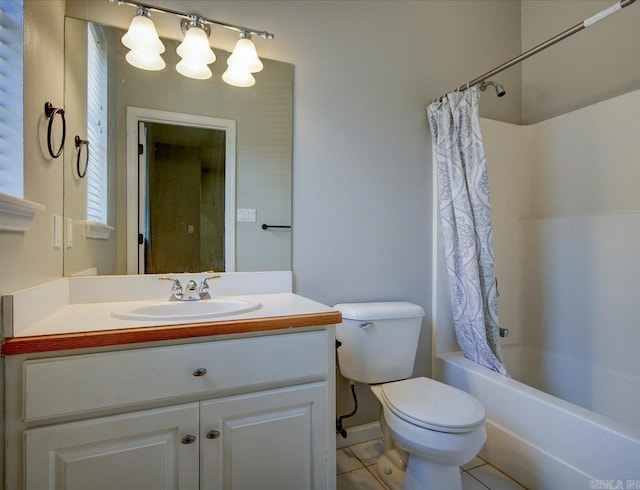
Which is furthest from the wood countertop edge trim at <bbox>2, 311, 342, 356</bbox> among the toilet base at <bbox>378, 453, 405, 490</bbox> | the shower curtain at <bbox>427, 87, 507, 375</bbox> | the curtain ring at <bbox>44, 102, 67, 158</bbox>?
the shower curtain at <bbox>427, 87, 507, 375</bbox>

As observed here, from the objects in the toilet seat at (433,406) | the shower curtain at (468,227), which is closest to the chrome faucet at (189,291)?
the toilet seat at (433,406)

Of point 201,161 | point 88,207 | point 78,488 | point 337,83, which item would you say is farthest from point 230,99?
point 78,488

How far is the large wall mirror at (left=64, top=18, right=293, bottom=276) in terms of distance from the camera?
4.32 ft

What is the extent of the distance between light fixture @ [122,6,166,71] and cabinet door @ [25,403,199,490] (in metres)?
1.32

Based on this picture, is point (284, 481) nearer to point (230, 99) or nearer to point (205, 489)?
point (205, 489)

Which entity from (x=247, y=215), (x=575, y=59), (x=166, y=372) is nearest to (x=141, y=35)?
(x=247, y=215)

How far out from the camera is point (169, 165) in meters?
1.44

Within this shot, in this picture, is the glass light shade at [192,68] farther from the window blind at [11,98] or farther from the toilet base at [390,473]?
the toilet base at [390,473]

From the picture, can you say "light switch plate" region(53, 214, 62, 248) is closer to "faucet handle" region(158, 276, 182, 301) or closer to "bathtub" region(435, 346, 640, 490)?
"faucet handle" region(158, 276, 182, 301)

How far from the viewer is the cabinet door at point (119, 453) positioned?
0.82m

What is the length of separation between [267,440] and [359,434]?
92 centimetres

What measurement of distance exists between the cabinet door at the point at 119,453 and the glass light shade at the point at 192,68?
1.32m

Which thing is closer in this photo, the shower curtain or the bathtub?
the bathtub

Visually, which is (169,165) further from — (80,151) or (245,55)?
(245,55)
